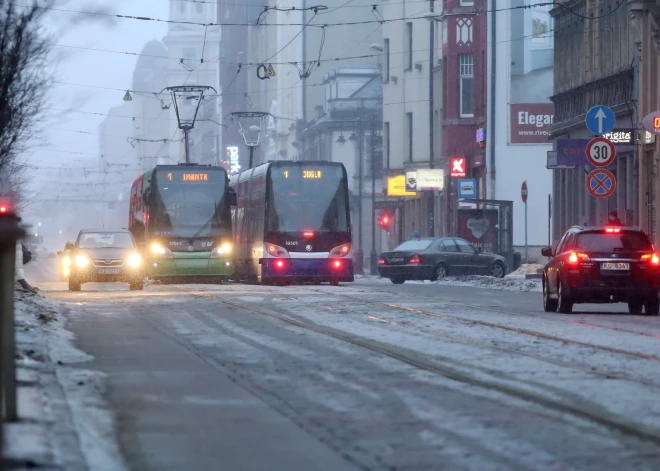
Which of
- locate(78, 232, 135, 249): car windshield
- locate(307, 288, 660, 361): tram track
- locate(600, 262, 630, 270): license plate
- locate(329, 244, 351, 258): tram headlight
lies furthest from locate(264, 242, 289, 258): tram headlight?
locate(600, 262, 630, 270): license plate

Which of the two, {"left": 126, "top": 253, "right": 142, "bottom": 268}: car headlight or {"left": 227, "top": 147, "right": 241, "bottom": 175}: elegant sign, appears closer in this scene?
{"left": 126, "top": 253, "right": 142, "bottom": 268}: car headlight

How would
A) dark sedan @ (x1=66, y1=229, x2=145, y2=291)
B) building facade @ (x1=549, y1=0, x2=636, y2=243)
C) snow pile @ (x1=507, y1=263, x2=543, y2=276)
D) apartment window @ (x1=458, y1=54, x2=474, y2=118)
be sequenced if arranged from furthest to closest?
apartment window @ (x1=458, y1=54, x2=474, y2=118) < snow pile @ (x1=507, y1=263, x2=543, y2=276) < building facade @ (x1=549, y1=0, x2=636, y2=243) < dark sedan @ (x1=66, y1=229, x2=145, y2=291)

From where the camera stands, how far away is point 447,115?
65625mm

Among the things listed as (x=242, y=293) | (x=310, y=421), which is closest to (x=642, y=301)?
(x=242, y=293)

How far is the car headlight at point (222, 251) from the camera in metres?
41.5

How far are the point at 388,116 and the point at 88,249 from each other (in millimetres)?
45120

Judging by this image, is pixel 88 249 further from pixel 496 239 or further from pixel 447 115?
pixel 447 115

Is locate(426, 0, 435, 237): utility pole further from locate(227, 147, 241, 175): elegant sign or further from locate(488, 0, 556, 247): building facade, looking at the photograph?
locate(227, 147, 241, 175): elegant sign

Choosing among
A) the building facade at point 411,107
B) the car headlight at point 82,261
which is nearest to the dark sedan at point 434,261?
the car headlight at point 82,261

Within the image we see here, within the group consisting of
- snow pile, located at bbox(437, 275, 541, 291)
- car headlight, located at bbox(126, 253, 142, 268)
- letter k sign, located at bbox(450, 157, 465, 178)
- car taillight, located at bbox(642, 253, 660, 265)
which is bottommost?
snow pile, located at bbox(437, 275, 541, 291)

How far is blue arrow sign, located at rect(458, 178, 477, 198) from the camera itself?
6088 centimetres

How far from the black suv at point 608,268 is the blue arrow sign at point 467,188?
36.6 metres

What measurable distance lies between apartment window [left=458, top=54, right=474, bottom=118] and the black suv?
4154 centimetres

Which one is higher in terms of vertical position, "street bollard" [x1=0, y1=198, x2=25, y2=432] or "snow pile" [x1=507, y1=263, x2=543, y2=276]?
"street bollard" [x1=0, y1=198, x2=25, y2=432]
